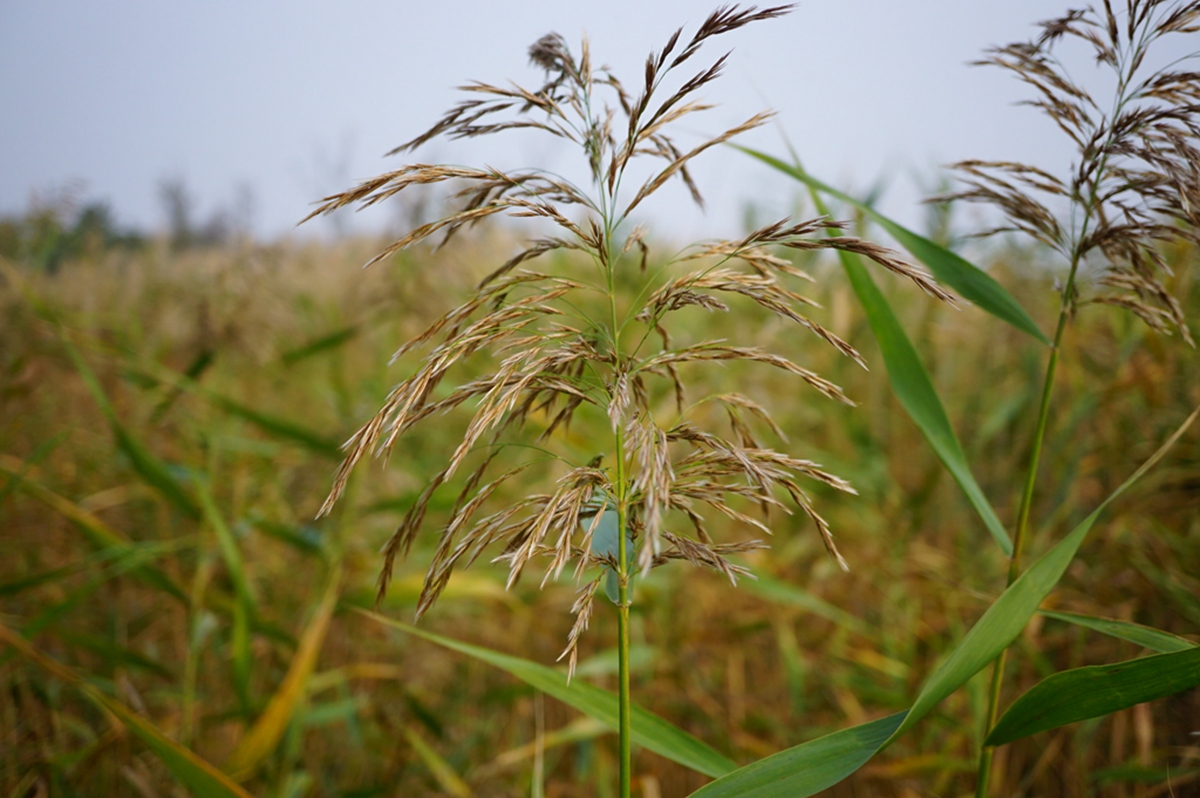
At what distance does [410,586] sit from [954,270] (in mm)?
1421

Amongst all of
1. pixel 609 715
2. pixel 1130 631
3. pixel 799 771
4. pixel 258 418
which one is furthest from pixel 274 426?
pixel 1130 631

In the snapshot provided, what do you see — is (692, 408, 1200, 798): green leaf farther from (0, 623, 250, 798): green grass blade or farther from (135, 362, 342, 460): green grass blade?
(135, 362, 342, 460): green grass blade

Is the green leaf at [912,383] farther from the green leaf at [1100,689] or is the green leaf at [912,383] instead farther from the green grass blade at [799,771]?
the green grass blade at [799,771]

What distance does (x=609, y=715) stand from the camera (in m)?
0.84

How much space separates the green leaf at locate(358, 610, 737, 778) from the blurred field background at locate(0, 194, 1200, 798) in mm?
816

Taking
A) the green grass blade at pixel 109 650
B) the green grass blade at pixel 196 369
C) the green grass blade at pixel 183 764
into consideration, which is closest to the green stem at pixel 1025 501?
the green grass blade at pixel 183 764

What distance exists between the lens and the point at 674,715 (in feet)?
7.07

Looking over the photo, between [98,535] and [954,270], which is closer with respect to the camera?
[954,270]

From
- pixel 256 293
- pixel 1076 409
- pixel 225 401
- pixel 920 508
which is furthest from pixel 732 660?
pixel 256 293

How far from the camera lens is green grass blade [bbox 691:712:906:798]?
671 millimetres

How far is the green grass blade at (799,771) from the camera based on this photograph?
26.4 inches

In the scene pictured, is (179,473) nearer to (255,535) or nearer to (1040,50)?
(255,535)

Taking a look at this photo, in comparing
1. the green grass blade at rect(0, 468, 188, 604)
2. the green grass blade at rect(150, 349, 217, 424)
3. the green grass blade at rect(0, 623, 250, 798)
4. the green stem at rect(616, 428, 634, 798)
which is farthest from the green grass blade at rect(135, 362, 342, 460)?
the green stem at rect(616, 428, 634, 798)

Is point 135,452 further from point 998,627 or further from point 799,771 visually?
point 998,627
